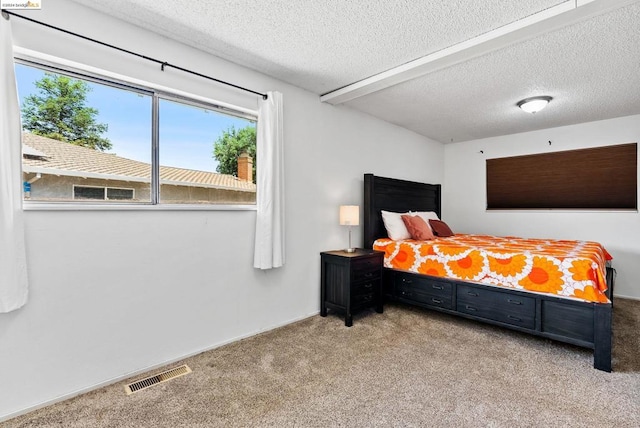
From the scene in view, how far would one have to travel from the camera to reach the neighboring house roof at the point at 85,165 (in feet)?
6.13

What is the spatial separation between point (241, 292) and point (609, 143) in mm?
5162

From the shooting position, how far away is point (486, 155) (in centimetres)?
523

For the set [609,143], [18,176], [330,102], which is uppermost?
[330,102]

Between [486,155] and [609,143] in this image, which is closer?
[609,143]

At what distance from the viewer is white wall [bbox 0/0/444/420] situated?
5.97 feet

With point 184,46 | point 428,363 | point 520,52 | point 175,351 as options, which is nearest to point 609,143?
point 520,52

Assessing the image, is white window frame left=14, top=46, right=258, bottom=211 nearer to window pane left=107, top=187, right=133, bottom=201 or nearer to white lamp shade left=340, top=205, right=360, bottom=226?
window pane left=107, top=187, right=133, bottom=201

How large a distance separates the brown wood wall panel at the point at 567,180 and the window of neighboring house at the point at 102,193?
5.27 meters

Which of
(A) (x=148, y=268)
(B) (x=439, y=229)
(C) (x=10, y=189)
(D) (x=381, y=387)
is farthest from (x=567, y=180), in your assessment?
(C) (x=10, y=189)

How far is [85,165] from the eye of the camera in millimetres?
2047

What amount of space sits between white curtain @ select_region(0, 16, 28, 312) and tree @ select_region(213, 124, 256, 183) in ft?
4.26

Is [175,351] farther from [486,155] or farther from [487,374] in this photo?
[486,155]

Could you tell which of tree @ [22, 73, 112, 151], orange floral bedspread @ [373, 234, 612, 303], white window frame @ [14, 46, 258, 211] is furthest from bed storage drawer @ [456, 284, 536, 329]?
tree @ [22, 73, 112, 151]

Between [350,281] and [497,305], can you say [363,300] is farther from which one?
[497,305]
